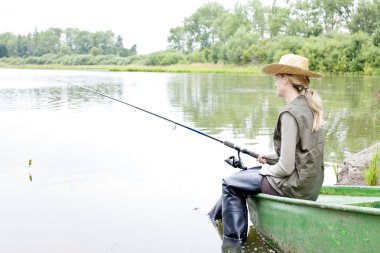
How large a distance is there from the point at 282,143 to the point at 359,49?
44156 mm

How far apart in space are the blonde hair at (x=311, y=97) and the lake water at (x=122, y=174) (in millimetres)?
1343

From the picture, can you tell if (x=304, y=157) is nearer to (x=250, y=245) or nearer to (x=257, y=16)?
(x=250, y=245)

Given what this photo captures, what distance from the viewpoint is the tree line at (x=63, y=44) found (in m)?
112

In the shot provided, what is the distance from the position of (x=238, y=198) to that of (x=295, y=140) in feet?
3.01

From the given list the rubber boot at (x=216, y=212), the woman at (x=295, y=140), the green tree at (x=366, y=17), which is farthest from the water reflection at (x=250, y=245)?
the green tree at (x=366, y=17)

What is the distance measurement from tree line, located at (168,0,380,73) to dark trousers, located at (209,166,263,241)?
41338 mm

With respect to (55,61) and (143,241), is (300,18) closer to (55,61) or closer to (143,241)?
(55,61)

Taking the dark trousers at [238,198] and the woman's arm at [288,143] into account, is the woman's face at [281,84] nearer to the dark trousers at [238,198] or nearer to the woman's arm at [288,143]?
the woman's arm at [288,143]

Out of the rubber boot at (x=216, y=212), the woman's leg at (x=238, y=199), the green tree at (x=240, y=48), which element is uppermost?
the green tree at (x=240, y=48)

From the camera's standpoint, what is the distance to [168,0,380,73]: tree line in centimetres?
4616

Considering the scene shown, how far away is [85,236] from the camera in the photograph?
5.24 meters

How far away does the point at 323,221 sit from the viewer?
379 centimetres

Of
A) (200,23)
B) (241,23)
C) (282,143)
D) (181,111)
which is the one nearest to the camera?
(282,143)

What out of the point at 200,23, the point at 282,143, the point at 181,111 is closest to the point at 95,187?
the point at 282,143
